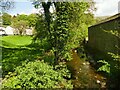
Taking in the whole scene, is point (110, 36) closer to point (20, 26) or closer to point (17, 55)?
point (17, 55)

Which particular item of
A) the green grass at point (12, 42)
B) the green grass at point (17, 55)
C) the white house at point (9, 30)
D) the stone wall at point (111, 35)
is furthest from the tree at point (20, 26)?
the stone wall at point (111, 35)

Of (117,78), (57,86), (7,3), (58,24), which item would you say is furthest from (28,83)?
(7,3)

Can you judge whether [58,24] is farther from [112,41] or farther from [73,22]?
[112,41]

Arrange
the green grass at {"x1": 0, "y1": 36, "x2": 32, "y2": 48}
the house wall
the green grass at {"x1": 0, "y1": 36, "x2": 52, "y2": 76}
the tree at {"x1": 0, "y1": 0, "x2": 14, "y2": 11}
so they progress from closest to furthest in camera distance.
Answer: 1. the house wall
2. the green grass at {"x1": 0, "y1": 36, "x2": 52, "y2": 76}
3. the tree at {"x1": 0, "y1": 0, "x2": 14, "y2": 11}
4. the green grass at {"x1": 0, "y1": 36, "x2": 32, "y2": 48}

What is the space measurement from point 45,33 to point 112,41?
157 inches

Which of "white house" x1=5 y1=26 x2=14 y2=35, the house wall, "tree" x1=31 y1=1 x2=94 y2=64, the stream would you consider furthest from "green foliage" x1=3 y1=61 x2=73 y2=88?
"white house" x1=5 y1=26 x2=14 y2=35

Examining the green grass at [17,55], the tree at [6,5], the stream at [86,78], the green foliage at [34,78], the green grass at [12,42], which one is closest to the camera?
the green foliage at [34,78]

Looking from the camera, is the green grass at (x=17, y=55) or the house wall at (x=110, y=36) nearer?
the house wall at (x=110, y=36)

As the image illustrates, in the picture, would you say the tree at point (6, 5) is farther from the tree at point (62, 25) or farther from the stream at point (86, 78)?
the stream at point (86, 78)

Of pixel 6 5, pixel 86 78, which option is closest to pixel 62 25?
pixel 86 78

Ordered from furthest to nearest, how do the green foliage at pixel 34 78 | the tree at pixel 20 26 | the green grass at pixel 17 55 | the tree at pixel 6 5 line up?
the tree at pixel 20 26 → the tree at pixel 6 5 → the green grass at pixel 17 55 → the green foliage at pixel 34 78

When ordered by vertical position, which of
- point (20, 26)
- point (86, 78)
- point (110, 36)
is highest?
point (110, 36)

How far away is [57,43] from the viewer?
11719mm

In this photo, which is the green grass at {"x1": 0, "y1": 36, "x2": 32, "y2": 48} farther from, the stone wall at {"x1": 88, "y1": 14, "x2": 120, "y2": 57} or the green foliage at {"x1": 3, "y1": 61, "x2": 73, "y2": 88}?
the green foliage at {"x1": 3, "y1": 61, "x2": 73, "y2": 88}
